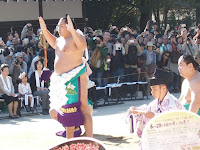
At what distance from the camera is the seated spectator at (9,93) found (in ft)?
32.6

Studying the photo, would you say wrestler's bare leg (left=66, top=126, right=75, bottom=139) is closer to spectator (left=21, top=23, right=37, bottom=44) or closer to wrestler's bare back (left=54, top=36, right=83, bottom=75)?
wrestler's bare back (left=54, top=36, right=83, bottom=75)

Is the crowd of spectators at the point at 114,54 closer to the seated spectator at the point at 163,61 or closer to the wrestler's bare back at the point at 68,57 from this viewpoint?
the seated spectator at the point at 163,61

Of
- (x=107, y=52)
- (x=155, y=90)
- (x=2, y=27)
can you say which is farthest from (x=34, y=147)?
(x=2, y=27)

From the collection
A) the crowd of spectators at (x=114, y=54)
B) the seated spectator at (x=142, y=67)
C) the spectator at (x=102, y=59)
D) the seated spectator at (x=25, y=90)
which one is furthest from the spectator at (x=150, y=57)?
the seated spectator at (x=25, y=90)

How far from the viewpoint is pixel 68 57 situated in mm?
5895

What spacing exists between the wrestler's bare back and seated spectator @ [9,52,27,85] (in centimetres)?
510

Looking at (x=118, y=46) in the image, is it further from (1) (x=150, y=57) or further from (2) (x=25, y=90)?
(2) (x=25, y=90)

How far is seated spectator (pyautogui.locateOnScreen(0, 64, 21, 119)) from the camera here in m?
9.94

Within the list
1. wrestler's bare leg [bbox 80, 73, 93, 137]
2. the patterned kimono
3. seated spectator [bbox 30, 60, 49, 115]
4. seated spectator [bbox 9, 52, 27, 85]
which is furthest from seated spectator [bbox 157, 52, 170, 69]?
the patterned kimono

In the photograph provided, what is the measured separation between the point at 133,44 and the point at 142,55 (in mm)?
415

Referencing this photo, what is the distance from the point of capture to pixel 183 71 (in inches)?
198

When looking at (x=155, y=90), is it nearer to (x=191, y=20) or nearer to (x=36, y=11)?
(x=36, y=11)

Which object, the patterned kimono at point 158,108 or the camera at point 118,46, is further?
the camera at point 118,46

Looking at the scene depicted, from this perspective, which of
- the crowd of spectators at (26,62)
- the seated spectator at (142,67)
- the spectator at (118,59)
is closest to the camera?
the crowd of spectators at (26,62)
